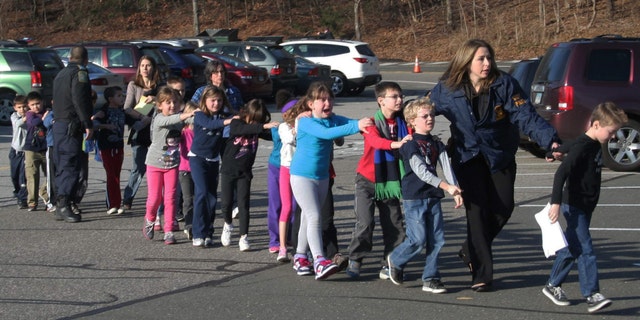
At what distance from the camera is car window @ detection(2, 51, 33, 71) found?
72.2 feet


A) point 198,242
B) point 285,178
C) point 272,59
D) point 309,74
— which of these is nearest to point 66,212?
point 198,242

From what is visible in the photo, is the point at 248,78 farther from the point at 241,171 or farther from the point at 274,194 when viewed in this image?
the point at 274,194

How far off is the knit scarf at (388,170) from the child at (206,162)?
192 cm

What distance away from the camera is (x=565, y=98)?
1404 centimetres

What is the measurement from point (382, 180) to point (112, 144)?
442 cm

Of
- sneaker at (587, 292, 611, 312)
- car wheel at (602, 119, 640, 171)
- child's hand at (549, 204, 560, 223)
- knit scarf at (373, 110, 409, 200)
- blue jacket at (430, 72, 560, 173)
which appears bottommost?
car wheel at (602, 119, 640, 171)

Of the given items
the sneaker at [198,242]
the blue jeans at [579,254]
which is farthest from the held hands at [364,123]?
the sneaker at [198,242]

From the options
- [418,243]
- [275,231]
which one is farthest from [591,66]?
[418,243]

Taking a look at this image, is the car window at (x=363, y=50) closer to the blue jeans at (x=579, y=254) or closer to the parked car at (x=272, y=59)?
the parked car at (x=272, y=59)

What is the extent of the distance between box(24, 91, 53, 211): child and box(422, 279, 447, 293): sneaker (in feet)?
17.9

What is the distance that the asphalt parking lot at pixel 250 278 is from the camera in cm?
698

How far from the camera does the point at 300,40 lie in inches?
1256

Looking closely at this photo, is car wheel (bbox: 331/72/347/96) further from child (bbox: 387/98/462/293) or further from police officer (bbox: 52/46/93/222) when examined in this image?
child (bbox: 387/98/462/293)

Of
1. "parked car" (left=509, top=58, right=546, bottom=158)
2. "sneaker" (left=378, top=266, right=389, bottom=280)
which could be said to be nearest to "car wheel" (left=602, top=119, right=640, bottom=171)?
"parked car" (left=509, top=58, right=546, bottom=158)
